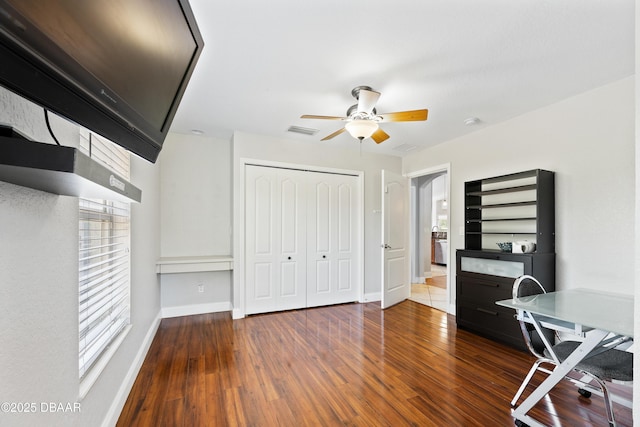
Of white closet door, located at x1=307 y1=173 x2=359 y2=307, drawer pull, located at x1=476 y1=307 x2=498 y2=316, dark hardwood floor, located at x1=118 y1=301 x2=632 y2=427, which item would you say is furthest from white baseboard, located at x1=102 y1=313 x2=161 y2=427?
drawer pull, located at x1=476 y1=307 x2=498 y2=316

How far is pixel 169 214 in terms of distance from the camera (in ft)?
12.9

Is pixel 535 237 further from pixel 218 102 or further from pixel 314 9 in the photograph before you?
pixel 218 102

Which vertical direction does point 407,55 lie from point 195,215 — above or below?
above

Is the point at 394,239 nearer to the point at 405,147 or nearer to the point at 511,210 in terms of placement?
the point at 405,147

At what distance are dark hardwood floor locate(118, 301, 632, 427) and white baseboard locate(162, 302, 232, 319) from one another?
28 centimetres

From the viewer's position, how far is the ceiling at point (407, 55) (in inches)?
67.6

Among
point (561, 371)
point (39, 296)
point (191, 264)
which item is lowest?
point (561, 371)

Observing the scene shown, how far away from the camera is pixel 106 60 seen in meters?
0.73

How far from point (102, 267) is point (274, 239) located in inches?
95.7

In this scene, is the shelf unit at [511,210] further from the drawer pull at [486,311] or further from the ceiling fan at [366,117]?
the ceiling fan at [366,117]

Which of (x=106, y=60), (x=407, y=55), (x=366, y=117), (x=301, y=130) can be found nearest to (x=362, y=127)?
(x=366, y=117)

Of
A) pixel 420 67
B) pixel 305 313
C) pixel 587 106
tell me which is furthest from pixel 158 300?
pixel 587 106

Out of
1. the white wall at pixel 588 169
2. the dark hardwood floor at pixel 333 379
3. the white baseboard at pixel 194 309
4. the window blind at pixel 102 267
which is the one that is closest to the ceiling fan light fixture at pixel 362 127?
the window blind at pixel 102 267

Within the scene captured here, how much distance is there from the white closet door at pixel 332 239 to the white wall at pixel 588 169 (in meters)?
2.21
